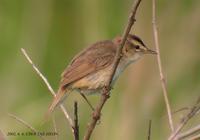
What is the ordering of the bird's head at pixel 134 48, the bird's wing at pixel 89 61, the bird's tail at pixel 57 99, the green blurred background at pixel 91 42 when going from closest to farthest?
the bird's tail at pixel 57 99 → the bird's wing at pixel 89 61 → the bird's head at pixel 134 48 → the green blurred background at pixel 91 42

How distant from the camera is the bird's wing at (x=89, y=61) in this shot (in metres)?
3.86

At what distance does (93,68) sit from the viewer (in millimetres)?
3977

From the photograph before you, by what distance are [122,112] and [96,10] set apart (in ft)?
2.40

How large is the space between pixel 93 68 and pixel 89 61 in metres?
0.05

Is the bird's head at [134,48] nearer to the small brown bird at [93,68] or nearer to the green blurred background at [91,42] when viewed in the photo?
the small brown bird at [93,68]

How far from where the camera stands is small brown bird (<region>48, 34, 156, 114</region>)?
152 inches

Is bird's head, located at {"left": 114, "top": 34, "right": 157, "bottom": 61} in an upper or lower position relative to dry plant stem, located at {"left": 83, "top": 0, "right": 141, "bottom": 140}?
lower

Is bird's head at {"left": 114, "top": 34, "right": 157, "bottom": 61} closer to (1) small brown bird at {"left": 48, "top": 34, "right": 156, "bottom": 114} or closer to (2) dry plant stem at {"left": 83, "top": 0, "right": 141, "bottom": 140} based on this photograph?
(1) small brown bird at {"left": 48, "top": 34, "right": 156, "bottom": 114}

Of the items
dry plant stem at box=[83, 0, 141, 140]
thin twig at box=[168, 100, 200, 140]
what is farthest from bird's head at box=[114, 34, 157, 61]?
thin twig at box=[168, 100, 200, 140]

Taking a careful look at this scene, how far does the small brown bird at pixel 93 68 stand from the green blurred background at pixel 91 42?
0.51 meters

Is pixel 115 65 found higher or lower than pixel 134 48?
higher

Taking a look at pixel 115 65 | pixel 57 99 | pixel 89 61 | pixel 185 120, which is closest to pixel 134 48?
pixel 89 61

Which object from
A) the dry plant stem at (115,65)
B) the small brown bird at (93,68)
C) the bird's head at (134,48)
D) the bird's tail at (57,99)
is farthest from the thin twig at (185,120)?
the bird's head at (134,48)

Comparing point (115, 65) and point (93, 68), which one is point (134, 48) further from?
point (115, 65)
